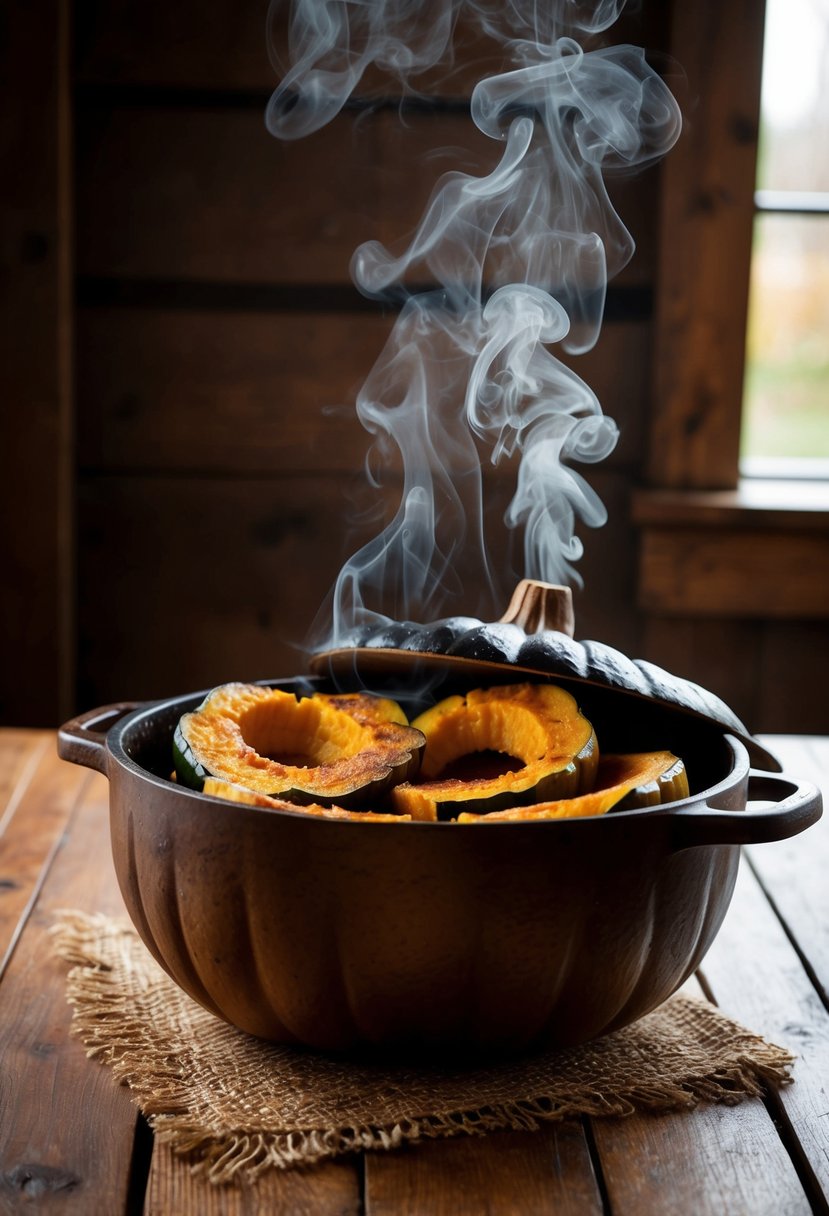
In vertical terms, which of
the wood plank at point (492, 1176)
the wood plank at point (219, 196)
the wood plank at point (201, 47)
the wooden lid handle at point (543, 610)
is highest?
the wood plank at point (201, 47)

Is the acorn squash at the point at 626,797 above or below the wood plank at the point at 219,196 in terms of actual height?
below

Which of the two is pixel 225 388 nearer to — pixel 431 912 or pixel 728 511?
pixel 728 511

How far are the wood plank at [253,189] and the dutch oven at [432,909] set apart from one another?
1.45m

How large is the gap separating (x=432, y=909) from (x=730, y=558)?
1559 mm

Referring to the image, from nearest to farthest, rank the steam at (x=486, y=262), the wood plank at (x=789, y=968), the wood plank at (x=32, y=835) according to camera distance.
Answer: the wood plank at (x=789, y=968) → the wood plank at (x=32, y=835) → the steam at (x=486, y=262)

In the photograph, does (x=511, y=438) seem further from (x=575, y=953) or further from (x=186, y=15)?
(x=575, y=953)

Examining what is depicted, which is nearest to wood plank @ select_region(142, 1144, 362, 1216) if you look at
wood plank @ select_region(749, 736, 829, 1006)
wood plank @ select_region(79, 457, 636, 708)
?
wood plank @ select_region(749, 736, 829, 1006)

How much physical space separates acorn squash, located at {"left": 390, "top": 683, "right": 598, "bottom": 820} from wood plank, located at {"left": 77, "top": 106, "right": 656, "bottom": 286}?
4.41 ft

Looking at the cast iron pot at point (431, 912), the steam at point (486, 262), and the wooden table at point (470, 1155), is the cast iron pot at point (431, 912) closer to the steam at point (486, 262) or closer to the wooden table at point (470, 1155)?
the wooden table at point (470, 1155)

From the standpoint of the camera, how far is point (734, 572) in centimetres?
210

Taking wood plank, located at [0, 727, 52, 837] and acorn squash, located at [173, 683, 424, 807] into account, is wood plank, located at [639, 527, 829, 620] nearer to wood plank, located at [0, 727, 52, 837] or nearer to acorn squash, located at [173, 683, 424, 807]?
wood plank, located at [0, 727, 52, 837]

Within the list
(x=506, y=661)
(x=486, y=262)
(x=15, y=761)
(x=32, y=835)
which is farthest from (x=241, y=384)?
(x=506, y=661)

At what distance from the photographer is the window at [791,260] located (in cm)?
209

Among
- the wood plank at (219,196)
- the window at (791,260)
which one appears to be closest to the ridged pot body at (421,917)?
the wood plank at (219,196)
